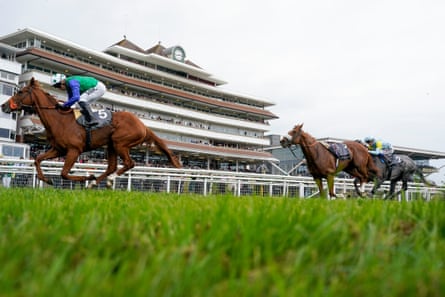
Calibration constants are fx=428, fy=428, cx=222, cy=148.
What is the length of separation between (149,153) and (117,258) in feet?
185

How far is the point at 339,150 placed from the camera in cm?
1088

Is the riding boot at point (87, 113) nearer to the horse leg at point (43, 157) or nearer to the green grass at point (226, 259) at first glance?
the horse leg at point (43, 157)

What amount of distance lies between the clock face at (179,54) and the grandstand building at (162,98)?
165 mm

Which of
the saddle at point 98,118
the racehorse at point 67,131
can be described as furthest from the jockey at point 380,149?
the saddle at point 98,118

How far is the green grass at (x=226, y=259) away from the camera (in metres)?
1.08

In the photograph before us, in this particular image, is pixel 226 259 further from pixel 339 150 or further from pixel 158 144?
pixel 339 150

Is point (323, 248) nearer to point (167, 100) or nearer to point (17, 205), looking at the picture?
point (17, 205)

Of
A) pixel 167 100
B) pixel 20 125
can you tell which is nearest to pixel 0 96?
pixel 20 125

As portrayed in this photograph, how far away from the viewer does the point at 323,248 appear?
1605 millimetres

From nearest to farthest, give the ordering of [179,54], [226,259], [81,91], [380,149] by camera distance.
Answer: [226,259]
[81,91]
[380,149]
[179,54]

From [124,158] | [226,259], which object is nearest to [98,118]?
[124,158]

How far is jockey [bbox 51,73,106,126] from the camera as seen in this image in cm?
858

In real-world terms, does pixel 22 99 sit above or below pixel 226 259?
above

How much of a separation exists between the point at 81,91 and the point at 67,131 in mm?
1048
